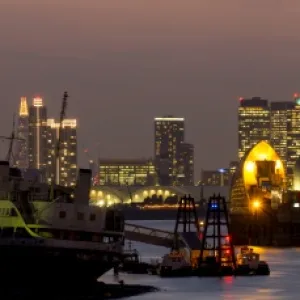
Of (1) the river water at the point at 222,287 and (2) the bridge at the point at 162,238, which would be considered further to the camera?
(2) the bridge at the point at 162,238

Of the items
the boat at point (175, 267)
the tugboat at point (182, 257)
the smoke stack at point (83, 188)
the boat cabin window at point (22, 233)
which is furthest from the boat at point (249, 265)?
the boat cabin window at point (22, 233)

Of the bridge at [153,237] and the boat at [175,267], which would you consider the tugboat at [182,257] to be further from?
the bridge at [153,237]

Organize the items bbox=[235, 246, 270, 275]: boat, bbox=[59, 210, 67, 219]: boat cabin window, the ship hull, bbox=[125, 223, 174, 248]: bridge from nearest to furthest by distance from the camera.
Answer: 1. the ship hull
2. bbox=[59, 210, 67, 219]: boat cabin window
3. bbox=[235, 246, 270, 275]: boat
4. bbox=[125, 223, 174, 248]: bridge

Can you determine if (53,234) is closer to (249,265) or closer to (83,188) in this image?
(83,188)

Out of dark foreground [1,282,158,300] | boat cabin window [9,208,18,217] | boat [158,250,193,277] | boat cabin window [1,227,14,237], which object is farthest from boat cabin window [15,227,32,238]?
boat [158,250,193,277]

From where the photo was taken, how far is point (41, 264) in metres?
107

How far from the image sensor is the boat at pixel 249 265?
137875 mm

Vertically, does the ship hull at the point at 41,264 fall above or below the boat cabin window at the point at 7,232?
below

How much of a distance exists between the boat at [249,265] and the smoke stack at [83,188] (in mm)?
26904

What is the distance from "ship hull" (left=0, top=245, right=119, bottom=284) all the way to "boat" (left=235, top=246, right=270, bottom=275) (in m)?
31.0

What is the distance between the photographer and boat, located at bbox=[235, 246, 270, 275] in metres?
138

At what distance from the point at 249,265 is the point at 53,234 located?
34347 mm

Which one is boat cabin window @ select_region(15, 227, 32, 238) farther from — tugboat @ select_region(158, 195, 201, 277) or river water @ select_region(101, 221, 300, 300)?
tugboat @ select_region(158, 195, 201, 277)

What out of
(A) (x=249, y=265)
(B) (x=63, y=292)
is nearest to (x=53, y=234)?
(B) (x=63, y=292)
